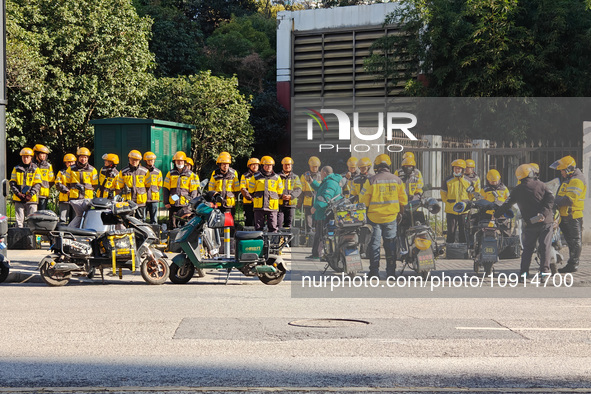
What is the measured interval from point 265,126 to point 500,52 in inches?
598

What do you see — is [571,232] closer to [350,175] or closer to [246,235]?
[350,175]

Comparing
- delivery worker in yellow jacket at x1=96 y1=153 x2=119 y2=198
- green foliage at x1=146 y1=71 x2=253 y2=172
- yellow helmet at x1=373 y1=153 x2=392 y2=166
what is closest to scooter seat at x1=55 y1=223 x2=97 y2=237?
delivery worker in yellow jacket at x1=96 y1=153 x2=119 y2=198

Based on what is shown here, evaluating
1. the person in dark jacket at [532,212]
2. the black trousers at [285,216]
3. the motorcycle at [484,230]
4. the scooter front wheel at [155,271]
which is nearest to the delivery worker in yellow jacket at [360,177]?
the motorcycle at [484,230]

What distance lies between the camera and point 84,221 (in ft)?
42.8

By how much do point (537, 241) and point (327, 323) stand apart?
550 cm

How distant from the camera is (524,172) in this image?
1305 cm

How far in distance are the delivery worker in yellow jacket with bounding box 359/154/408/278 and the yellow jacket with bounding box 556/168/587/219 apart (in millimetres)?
2634

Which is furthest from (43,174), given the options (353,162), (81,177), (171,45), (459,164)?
(171,45)

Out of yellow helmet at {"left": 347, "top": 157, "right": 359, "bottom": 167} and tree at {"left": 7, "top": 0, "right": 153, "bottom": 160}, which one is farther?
tree at {"left": 7, "top": 0, "right": 153, "bottom": 160}

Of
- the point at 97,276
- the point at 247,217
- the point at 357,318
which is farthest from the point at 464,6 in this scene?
the point at 357,318

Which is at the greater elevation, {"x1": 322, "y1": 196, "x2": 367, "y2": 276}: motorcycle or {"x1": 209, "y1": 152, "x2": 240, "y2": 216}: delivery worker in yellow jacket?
{"x1": 209, "y1": 152, "x2": 240, "y2": 216}: delivery worker in yellow jacket

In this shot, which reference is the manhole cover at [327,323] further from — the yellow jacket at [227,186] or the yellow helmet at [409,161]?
the yellow jacket at [227,186]

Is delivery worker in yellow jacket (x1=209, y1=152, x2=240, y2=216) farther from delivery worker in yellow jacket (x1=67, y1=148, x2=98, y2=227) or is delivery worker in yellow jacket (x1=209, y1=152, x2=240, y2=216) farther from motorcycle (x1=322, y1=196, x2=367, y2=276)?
motorcycle (x1=322, y1=196, x2=367, y2=276)

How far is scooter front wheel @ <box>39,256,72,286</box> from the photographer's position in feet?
41.1
